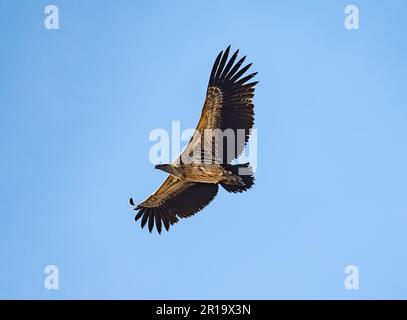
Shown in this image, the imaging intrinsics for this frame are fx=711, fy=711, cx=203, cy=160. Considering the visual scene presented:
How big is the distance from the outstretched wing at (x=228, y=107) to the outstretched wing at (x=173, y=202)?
1749mm

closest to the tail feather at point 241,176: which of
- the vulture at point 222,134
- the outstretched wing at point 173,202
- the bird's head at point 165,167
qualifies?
the vulture at point 222,134

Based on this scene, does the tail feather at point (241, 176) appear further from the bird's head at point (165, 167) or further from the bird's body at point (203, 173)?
the bird's head at point (165, 167)

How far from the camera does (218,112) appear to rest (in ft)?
59.8

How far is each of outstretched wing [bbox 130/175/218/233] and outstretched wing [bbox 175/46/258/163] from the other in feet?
5.74

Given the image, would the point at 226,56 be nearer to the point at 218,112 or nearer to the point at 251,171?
the point at 218,112

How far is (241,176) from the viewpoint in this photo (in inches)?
714

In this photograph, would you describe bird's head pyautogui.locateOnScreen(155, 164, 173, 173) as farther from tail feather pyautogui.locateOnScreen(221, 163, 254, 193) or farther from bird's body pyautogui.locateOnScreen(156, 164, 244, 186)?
tail feather pyautogui.locateOnScreen(221, 163, 254, 193)

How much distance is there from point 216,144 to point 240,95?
142 centimetres

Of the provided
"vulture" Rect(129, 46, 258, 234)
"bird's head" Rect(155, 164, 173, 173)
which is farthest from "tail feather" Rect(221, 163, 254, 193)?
"bird's head" Rect(155, 164, 173, 173)

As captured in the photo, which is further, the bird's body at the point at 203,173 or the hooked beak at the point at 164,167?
the hooked beak at the point at 164,167

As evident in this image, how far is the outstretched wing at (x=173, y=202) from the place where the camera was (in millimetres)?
19797
